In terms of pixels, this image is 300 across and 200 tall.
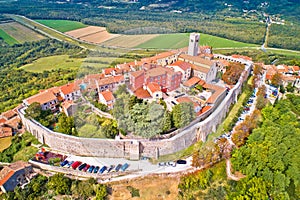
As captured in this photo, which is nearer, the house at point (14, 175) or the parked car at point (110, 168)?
the house at point (14, 175)

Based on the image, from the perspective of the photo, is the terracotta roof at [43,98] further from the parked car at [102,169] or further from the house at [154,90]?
the house at [154,90]

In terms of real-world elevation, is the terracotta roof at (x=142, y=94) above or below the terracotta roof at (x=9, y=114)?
above

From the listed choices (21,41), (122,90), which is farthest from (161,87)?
(21,41)

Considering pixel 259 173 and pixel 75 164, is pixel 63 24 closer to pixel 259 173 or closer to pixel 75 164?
pixel 75 164

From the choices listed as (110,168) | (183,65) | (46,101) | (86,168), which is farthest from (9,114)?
(183,65)

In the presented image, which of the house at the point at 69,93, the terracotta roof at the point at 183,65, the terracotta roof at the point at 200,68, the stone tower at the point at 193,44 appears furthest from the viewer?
the stone tower at the point at 193,44

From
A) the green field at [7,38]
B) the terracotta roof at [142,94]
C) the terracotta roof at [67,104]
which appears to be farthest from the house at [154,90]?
the green field at [7,38]

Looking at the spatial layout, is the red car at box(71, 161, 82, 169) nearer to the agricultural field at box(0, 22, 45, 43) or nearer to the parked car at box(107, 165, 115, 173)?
the parked car at box(107, 165, 115, 173)
